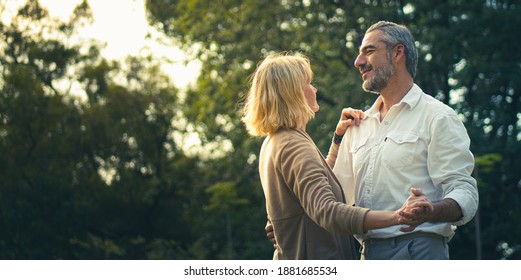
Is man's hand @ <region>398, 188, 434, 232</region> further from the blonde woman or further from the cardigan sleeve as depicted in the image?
the cardigan sleeve

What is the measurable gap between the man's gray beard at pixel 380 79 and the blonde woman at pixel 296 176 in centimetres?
36

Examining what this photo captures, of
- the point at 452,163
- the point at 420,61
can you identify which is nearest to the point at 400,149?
the point at 452,163

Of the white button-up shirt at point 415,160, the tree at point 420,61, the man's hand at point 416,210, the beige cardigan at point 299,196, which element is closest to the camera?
the man's hand at point 416,210

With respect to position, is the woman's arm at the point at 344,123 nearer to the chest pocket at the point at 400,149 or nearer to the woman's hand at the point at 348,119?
the woman's hand at the point at 348,119

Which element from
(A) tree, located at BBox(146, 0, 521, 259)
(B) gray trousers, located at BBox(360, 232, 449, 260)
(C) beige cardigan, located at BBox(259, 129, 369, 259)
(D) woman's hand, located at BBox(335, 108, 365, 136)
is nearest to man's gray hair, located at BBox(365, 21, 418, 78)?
(D) woman's hand, located at BBox(335, 108, 365, 136)

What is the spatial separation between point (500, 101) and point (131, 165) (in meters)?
10.4

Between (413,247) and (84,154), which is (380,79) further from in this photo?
(84,154)

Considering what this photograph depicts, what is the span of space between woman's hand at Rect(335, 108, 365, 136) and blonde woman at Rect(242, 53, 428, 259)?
459 mm

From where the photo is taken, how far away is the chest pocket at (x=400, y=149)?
4.04 meters

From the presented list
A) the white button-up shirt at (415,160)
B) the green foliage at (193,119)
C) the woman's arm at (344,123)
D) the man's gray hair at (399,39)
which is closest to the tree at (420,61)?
the green foliage at (193,119)

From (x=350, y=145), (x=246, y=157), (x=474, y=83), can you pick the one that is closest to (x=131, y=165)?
(x=246, y=157)

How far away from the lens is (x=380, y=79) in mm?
4305

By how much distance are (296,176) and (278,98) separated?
38 cm
